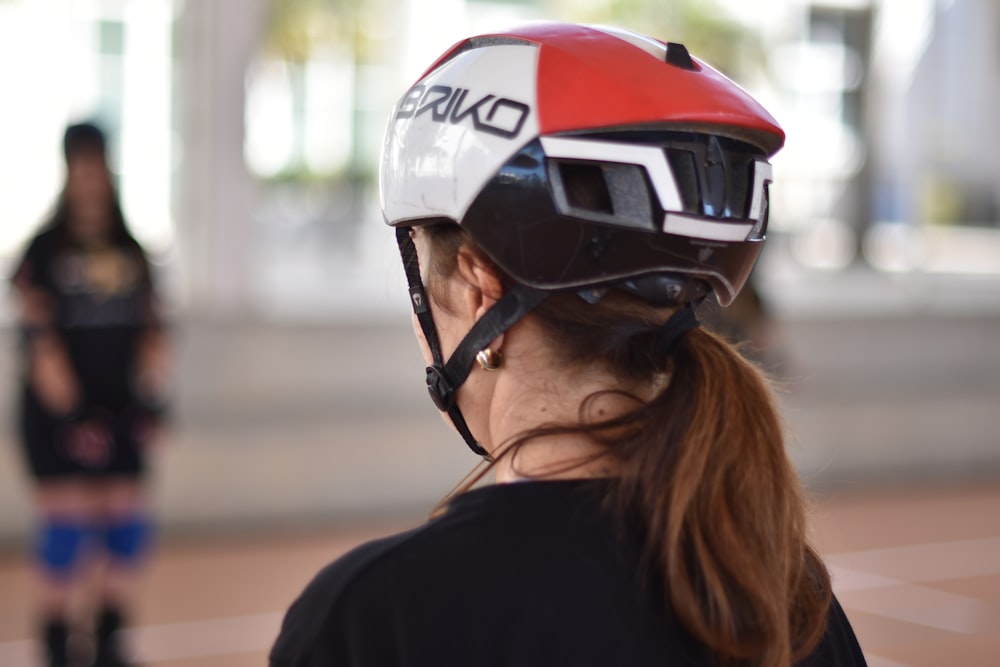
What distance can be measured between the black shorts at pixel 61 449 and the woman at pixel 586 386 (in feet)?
11.2

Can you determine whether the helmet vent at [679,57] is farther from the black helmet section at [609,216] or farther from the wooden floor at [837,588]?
the wooden floor at [837,588]

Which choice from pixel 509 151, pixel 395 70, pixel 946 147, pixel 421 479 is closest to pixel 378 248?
pixel 395 70

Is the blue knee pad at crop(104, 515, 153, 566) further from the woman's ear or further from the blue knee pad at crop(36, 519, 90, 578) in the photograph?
the woman's ear

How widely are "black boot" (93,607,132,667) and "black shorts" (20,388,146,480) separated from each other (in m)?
0.51

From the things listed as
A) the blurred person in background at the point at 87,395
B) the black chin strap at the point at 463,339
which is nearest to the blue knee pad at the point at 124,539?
the blurred person in background at the point at 87,395

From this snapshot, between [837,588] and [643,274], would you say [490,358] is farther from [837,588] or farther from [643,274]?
[837,588]

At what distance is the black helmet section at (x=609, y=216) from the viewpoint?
121 centimetres

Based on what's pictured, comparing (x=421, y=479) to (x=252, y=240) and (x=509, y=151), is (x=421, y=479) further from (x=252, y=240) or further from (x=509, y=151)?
(x=509, y=151)

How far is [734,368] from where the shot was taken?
1.22 m

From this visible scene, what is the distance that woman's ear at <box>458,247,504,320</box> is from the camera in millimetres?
1270

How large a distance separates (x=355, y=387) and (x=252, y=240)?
3.70 ft

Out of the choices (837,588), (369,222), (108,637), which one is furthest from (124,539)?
(369,222)

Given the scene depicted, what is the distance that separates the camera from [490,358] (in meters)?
1.27

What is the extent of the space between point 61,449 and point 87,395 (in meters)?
0.21
